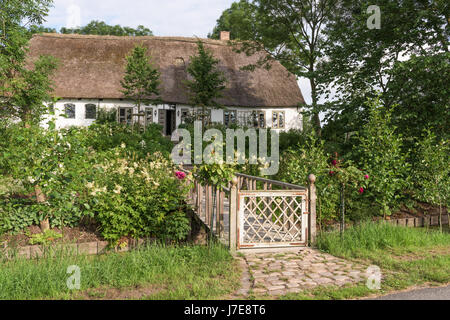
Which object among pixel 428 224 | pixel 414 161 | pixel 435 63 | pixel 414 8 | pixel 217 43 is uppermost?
pixel 217 43

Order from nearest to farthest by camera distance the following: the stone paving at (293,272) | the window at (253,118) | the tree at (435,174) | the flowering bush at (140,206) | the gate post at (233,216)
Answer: the stone paving at (293,272) → the gate post at (233,216) → the flowering bush at (140,206) → the tree at (435,174) → the window at (253,118)

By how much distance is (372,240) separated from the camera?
7328mm

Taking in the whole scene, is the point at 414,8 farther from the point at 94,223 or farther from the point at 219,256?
the point at 94,223

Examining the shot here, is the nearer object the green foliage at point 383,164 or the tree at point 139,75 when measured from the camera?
the green foliage at point 383,164

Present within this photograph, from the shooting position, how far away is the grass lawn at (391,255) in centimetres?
508

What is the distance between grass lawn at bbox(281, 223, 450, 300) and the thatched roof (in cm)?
2204

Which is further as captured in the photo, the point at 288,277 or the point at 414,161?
the point at 414,161

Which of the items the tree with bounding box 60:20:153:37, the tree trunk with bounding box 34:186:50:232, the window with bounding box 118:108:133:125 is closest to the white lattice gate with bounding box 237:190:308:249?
the tree trunk with bounding box 34:186:50:232

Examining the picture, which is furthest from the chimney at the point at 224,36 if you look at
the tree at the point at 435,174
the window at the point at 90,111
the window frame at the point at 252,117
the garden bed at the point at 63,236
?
the garden bed at the point at 63,236

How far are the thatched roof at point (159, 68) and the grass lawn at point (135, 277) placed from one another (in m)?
22.2

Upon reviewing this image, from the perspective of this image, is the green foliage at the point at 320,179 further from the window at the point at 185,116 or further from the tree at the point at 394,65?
the window at the point at 185,116
